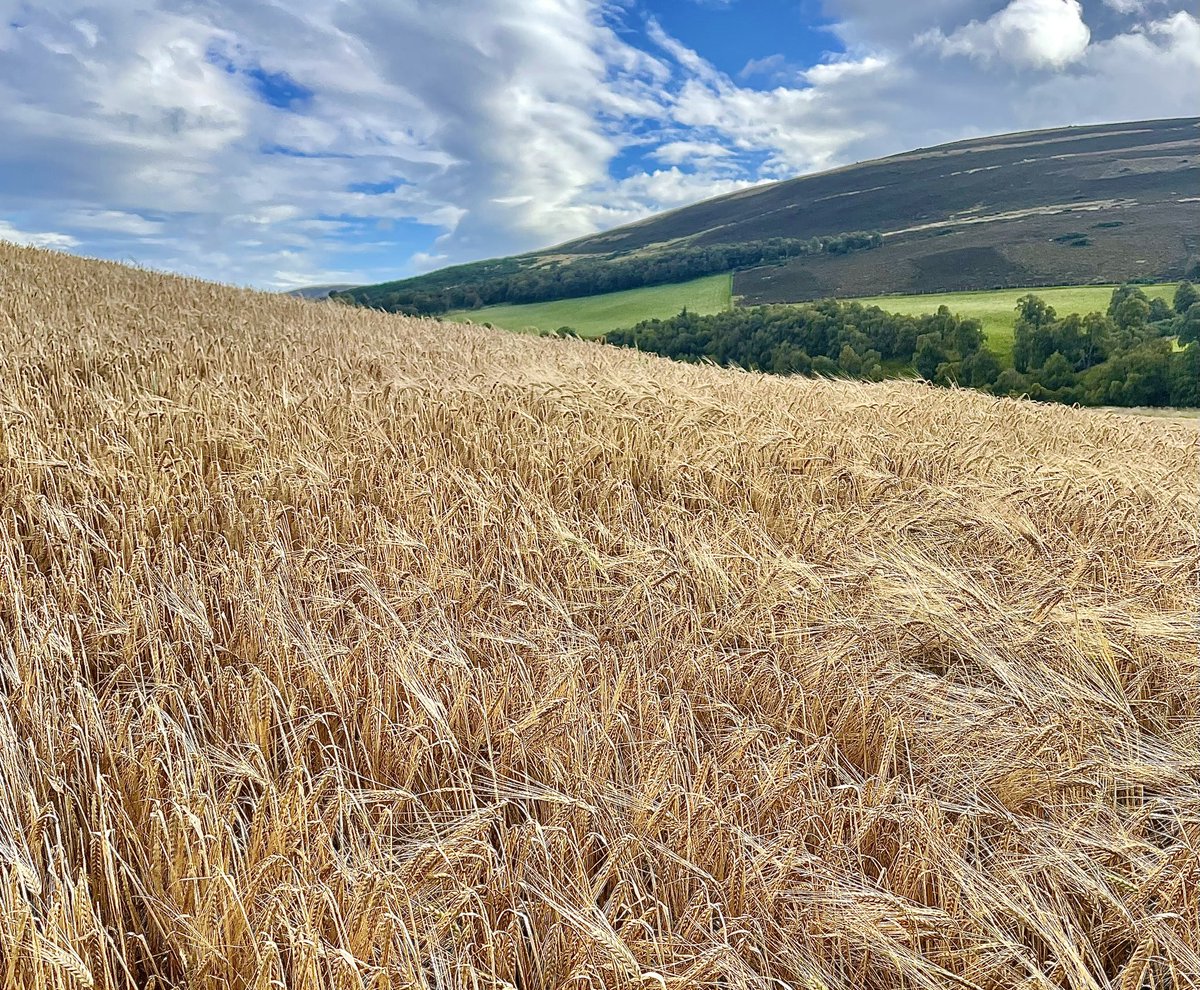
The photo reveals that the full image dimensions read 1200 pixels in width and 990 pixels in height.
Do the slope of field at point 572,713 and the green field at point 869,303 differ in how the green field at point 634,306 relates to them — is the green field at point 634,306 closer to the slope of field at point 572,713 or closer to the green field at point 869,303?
the green field at point 869,303

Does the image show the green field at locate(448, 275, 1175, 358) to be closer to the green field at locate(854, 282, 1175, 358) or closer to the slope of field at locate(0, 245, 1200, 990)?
the green field at locate(854, 282, 1175, 358)

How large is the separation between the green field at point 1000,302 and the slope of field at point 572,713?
2080cm

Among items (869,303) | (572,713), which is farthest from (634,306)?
(572,713)

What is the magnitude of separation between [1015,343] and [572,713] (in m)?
24.0

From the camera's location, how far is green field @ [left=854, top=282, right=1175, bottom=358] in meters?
22.8

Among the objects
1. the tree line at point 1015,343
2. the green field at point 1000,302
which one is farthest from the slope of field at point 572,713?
the green field at point 1000,302

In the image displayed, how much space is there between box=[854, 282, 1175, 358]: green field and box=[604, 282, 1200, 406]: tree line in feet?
1.58

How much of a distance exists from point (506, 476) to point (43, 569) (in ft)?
6.67

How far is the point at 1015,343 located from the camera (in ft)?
72.1

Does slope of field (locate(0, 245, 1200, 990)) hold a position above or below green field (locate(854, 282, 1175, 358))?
below

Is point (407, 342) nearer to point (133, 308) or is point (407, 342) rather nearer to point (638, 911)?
point (133, 308)

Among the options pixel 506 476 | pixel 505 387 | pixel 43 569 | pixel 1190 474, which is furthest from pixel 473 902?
pixel 1190 474

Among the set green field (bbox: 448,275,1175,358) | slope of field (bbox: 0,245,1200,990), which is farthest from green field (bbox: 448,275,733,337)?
slope of field (bbox: 0,245,1200,990)

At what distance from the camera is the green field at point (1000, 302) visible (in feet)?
74.8
